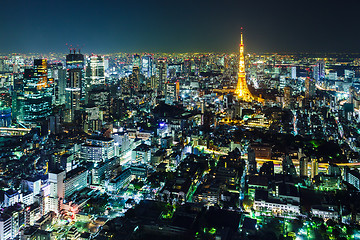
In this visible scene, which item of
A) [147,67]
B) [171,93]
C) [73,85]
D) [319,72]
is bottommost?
[171,93]

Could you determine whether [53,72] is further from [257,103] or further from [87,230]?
[87,230]

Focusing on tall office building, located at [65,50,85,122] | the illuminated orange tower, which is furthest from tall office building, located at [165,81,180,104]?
tall office building, located at [65,50,85,122]

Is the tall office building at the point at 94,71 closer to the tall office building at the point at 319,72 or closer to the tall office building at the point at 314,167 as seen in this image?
the tall office building at the point at 314,167

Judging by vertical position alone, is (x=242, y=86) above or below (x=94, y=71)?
below

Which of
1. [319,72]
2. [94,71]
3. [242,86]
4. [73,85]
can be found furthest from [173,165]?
[319,72]

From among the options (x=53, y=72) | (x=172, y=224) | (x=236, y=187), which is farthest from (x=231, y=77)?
(x=172, y=224)

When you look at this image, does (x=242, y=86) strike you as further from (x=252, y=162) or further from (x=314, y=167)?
(x=314, y=167)

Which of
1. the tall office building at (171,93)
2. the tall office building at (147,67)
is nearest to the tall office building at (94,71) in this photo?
the tall office building at (171,93)

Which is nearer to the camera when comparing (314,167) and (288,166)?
(314,167)

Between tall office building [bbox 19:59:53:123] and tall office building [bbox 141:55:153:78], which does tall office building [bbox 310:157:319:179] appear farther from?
tall office building [bbox 141:55:153:78]
